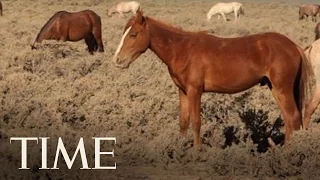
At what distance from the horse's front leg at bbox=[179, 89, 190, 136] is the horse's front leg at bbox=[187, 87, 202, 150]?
0.21 metres

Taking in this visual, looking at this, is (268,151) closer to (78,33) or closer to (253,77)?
(253,77)

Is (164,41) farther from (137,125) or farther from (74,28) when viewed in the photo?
(74,28)

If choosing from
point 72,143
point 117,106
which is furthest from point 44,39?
point 72,143

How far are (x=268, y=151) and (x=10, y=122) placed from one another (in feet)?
11.9

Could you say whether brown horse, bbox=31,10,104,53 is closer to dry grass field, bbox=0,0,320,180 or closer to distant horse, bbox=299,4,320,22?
dry grass field, bbox=0,0,320,180

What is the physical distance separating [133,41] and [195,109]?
111 cm

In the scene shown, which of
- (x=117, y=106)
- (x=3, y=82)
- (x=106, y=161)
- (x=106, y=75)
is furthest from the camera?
(x=106, y=75)

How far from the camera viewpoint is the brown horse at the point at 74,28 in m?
17.7

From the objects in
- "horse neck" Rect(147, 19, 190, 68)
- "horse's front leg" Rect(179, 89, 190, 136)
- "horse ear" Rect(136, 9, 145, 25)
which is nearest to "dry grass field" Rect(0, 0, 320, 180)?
"horse's front leg" Rect(179, 89, 190, 136)

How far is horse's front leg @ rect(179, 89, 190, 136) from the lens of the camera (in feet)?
24.9

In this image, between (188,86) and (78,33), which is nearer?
(188,86)

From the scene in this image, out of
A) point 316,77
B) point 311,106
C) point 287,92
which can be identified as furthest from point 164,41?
point 316,77

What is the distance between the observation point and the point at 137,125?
8.80 m

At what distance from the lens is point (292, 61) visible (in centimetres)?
732
